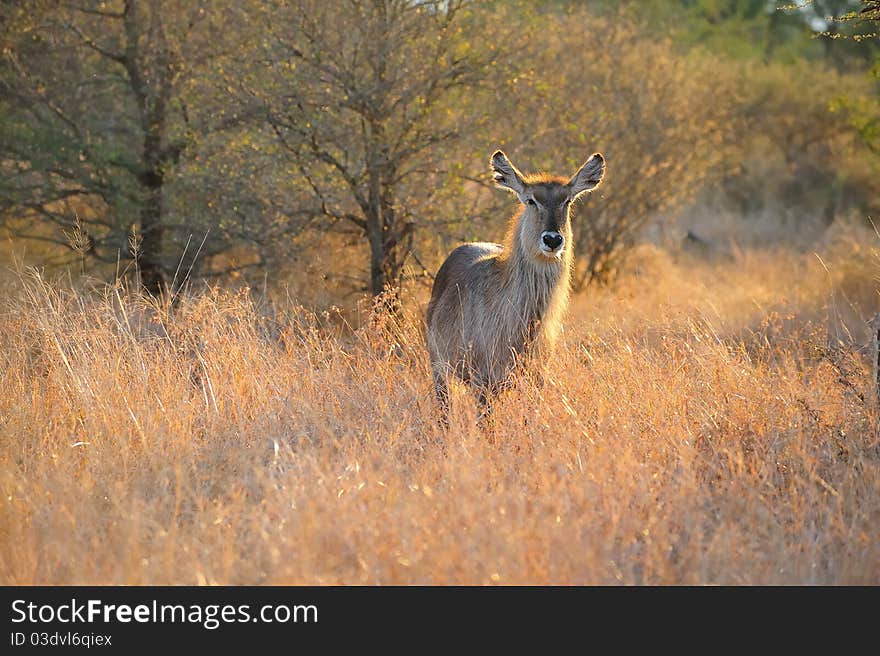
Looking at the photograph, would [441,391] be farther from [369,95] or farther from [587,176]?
[369,95]

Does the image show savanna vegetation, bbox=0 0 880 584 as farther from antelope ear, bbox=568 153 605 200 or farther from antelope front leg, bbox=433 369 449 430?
antelope ear, bbox=568 153 605 200

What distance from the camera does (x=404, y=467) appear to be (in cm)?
478

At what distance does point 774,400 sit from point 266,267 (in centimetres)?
566

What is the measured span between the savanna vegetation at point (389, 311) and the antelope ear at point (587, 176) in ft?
3.76

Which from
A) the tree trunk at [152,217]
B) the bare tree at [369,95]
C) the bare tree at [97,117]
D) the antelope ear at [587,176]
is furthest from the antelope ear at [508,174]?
the tree trunk at [152,217]

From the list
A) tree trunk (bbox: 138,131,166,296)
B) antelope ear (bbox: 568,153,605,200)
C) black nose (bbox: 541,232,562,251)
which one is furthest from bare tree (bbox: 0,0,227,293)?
black nose (bbox: 541,232,562,251)

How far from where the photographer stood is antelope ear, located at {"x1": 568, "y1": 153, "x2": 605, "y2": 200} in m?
6.18

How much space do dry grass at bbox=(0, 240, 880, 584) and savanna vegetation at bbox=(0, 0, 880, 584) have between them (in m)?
0.02

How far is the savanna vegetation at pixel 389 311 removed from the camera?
4055 millimetres

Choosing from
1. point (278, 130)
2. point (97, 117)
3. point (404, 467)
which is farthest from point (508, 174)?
point (97, 117)

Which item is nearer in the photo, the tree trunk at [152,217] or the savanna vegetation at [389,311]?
the savanna vegetation at [389,311]

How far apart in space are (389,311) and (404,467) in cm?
366

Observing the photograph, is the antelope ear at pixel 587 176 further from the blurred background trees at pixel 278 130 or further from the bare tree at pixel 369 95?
the blurred background trees at pixel 278 130
